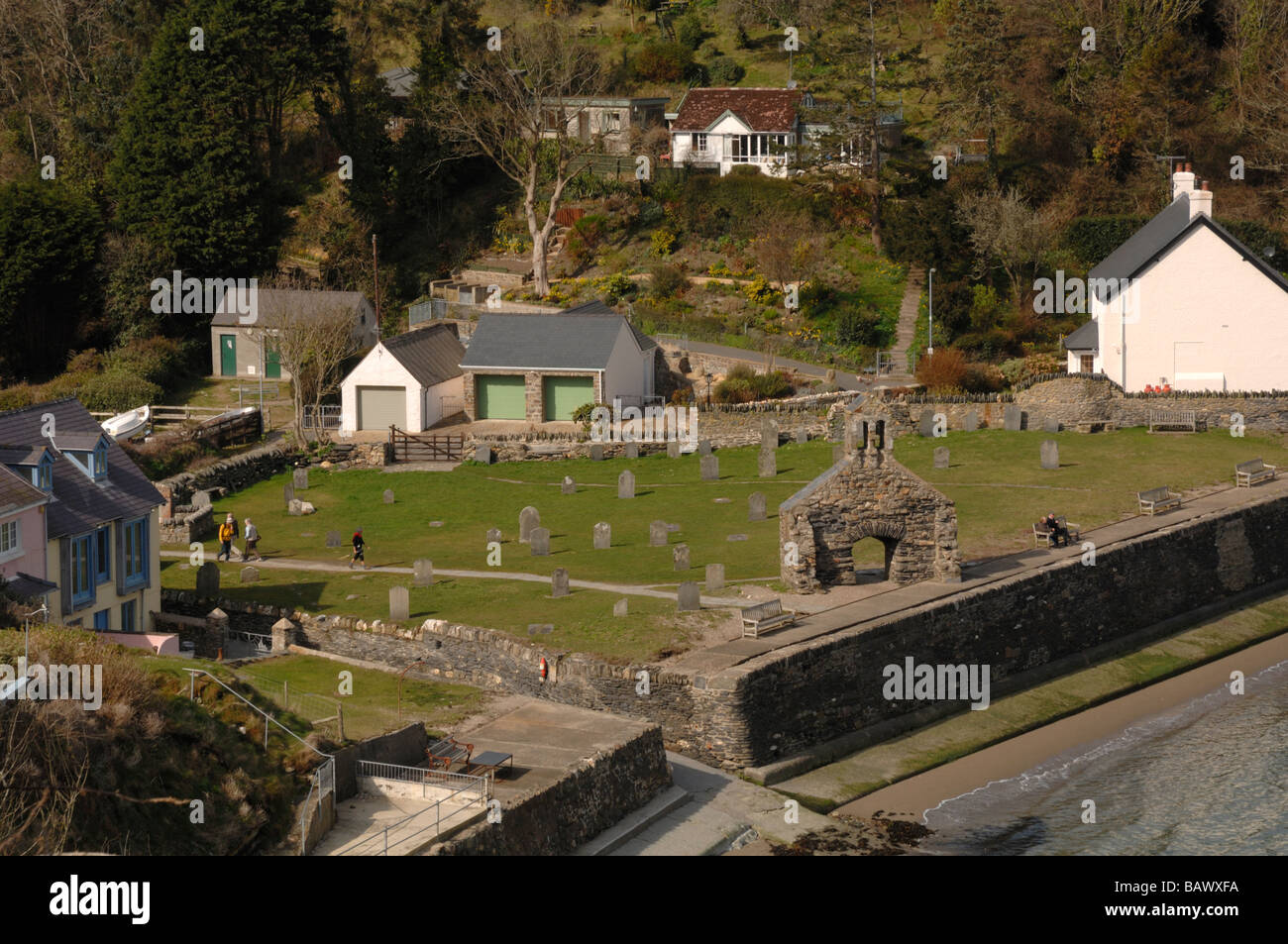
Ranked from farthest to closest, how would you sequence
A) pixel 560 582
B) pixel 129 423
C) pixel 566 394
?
pixel 566 394 < pixel 129 423 < pixel 560 582

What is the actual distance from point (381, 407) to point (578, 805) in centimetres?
3764

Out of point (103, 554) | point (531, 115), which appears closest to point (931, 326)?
point (531, 115)

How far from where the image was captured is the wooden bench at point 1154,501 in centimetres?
4766

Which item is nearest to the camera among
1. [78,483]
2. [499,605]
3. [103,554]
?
[103,554]

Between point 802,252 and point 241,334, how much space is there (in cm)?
2445

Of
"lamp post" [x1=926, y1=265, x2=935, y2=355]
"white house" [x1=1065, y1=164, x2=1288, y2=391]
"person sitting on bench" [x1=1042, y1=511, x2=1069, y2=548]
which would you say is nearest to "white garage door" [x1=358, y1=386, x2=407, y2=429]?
"lamp post" [x1=926, y1=265, x2=935, y2=355]

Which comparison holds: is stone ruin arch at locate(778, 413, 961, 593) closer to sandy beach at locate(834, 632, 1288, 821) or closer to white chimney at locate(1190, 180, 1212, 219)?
sandy beach at locate(834, 632, 1288, 821)

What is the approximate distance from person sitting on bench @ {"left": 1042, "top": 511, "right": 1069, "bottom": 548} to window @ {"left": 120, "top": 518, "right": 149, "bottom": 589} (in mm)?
22723

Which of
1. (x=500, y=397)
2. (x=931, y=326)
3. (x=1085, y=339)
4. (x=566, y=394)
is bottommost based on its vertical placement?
(x=500, y=397)

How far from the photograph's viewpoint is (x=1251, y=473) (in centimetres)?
5116

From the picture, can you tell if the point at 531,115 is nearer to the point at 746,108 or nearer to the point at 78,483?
the point at 746,108

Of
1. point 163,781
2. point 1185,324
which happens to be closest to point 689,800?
point 163,781

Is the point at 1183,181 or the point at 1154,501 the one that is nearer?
the point at 1154,501

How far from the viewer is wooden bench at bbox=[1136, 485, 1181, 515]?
4766 cm
